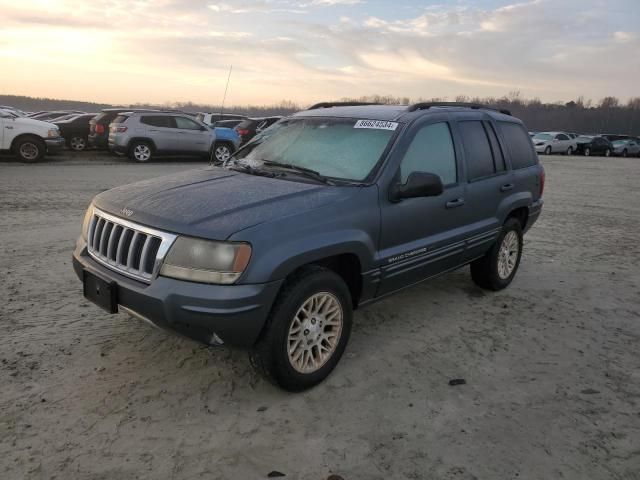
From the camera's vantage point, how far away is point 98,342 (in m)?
3.79

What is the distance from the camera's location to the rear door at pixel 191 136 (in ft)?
53.5

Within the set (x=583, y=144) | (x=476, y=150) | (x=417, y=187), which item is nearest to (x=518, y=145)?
(x=476, y=150)

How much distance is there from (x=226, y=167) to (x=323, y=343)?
1.75 meters

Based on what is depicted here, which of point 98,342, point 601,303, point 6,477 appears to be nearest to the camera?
point 6,477

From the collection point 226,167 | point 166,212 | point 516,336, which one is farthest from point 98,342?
point 516,336

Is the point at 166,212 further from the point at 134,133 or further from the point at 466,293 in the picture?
the point at 134,133

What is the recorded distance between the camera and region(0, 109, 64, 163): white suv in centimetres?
1378

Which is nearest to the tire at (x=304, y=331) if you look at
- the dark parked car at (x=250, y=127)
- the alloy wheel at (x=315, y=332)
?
the alloy wheel at (x=315, y=332)

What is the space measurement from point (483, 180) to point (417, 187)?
137cm

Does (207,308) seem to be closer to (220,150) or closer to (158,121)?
(158,121)

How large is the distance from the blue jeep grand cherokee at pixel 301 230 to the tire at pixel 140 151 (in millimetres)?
12451

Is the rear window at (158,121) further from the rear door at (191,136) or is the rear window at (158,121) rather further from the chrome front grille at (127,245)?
the chrome front grille at (127,245)

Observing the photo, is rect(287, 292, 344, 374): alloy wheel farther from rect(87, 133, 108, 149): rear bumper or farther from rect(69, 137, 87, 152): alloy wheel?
rect(69, 137, 87, 152): alloy wheel

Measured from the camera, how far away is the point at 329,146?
3.96 metres
